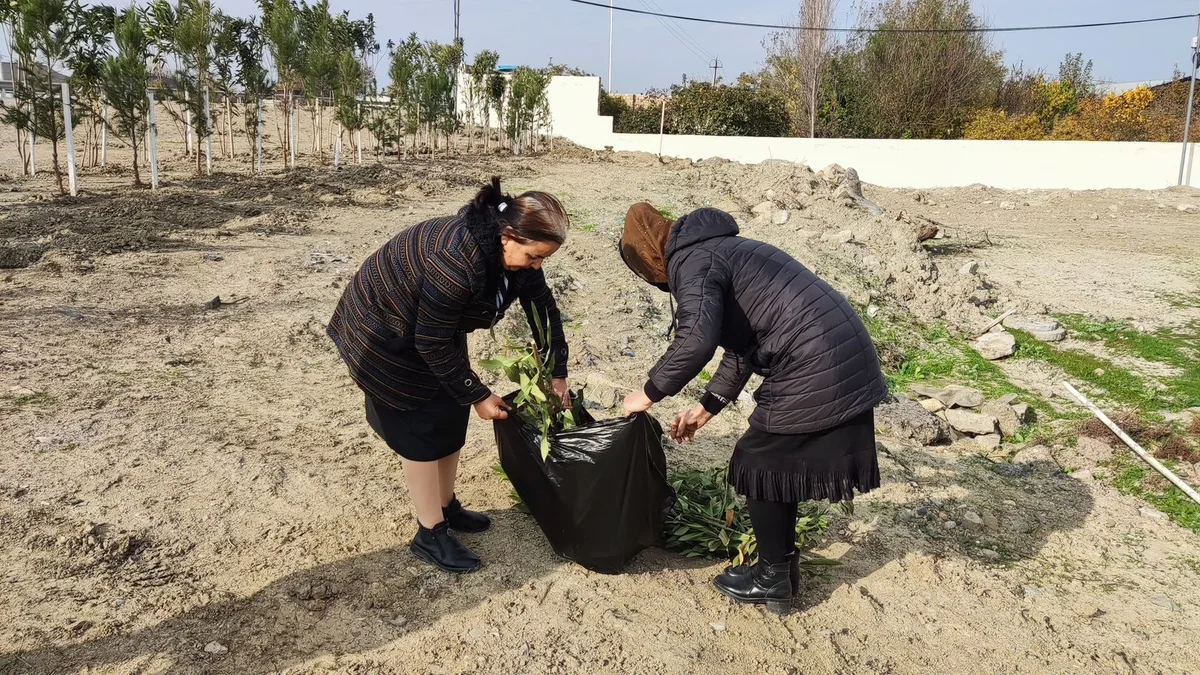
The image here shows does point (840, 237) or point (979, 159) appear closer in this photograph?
point (840, 237)

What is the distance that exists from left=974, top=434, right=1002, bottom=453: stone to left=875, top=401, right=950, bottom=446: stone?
8.5 inches

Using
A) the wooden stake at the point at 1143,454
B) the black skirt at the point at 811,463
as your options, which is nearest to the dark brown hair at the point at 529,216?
the black skirt at the point at 811,463

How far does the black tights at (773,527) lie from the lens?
2744 mm

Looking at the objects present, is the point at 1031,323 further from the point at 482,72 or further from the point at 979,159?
the point at 482,72

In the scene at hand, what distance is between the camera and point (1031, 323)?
778 centimetres

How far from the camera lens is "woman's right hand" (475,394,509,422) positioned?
2.68 meters

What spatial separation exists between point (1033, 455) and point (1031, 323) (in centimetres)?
327

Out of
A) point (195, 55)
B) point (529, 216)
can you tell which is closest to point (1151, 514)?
point (529, 216)

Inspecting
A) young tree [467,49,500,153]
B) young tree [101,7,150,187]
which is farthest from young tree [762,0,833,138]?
young tree [101,7,150,187]

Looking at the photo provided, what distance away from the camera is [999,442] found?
5.25m

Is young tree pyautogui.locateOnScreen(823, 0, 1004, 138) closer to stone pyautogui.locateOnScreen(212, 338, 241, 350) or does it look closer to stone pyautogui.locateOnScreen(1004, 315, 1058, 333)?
stone pyautogui.locateOnScreen(1004, 315, 1058, 333)

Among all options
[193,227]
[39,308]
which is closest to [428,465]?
[39,308]

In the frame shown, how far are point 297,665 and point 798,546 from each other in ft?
5.81

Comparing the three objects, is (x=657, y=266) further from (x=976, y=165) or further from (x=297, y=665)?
(x=976, y=165)
